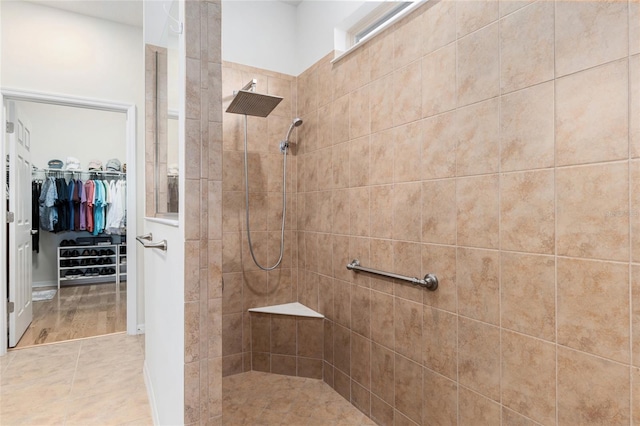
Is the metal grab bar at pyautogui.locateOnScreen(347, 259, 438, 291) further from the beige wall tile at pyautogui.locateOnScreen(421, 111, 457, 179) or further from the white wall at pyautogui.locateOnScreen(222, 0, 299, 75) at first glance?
Result: the white wall at pyautogui.locateOnScreen(222, 0, 299, 75)

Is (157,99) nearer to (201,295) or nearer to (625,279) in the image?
(201,295)

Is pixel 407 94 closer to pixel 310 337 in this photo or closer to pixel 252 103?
pixel 252 103

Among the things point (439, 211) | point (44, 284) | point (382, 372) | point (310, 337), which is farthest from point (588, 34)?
point (44, 284)

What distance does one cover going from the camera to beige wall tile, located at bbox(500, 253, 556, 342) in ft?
3.91

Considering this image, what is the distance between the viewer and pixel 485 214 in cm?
140

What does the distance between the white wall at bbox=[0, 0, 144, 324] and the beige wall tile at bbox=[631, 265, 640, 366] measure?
3.41 m

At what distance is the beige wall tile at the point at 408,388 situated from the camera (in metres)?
1.71

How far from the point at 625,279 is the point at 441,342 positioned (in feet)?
2.53

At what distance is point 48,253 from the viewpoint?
5.19m

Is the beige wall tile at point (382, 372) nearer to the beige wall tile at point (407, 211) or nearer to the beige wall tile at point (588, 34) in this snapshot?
the beige wall tile at point (407, 211)

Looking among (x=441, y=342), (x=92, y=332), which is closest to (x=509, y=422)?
(x=441, y=342)

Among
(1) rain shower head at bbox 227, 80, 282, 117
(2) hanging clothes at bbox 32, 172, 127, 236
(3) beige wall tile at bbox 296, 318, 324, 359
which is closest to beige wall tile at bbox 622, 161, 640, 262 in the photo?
(1) rain shower head at bbox 227, 80, 282, 117

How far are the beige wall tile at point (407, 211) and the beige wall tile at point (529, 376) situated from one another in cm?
60

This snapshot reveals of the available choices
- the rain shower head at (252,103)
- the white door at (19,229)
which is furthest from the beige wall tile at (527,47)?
the white door at (19,229)
